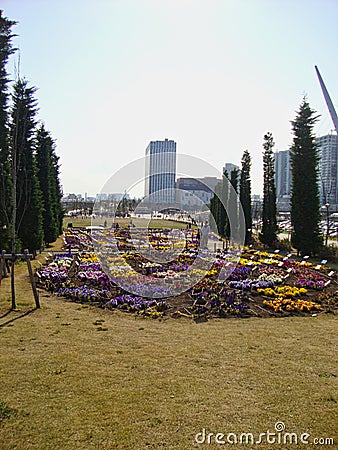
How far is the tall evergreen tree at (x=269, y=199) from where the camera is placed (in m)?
22.9

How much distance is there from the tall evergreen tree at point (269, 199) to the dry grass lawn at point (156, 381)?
15911 mm

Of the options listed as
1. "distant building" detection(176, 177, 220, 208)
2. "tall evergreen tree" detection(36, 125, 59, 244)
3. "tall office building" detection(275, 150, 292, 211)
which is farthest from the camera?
"tall office building" detection(275, 150, 292, 211)

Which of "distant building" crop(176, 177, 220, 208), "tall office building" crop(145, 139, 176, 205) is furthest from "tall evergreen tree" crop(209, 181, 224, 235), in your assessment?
"tall office building" crop(145, 139, 176, 205)

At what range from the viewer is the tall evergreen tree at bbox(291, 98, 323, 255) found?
747 inches

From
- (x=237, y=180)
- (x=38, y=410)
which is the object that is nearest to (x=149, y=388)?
(x=38, y=410)

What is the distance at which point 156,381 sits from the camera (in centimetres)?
464

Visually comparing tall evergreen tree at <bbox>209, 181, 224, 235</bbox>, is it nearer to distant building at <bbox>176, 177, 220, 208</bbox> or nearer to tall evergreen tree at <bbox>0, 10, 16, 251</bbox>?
distant building at <bbox>176, 177, 220, 208</bbox>

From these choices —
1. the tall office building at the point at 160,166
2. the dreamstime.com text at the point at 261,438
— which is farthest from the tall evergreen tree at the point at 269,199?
the dreamstime.com text at the point at 261,438

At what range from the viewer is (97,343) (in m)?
6.10

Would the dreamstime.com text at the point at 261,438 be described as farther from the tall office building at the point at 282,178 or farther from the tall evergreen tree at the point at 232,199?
the tall office building at the point at 282,178

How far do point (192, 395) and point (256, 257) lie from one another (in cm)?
1302

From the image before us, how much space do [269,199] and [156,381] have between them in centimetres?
2104

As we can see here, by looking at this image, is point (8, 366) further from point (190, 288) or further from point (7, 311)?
point (190, 288)

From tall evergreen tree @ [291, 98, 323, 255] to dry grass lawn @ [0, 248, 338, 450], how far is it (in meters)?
12.4
